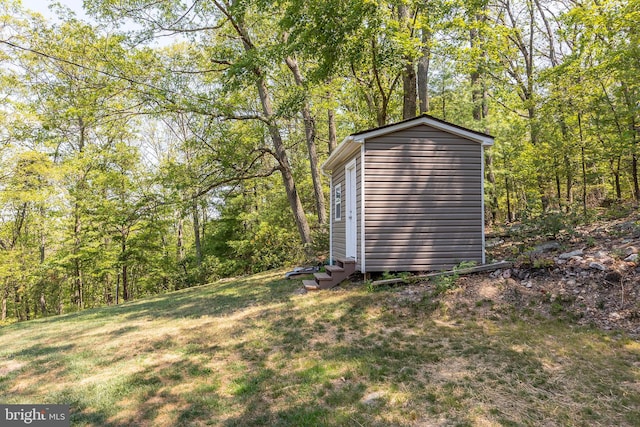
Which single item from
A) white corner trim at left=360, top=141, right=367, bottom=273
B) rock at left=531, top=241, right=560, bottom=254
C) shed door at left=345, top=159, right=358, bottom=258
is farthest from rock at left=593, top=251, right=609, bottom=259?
shed door at left=345, top=159, right=358, bottom=258

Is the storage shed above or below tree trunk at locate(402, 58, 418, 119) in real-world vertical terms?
below

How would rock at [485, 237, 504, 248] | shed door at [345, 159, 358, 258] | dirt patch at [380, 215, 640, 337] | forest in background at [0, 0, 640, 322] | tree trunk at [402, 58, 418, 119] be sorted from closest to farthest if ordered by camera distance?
dirt patch at [380, 215, 640, 337]
shed door at [345, 159, 358, 258]
rock at [485, 237, 504, 248]
forest in background at [0, 0, 640, 322]
tree trunk at [402, 58, 418, 119]

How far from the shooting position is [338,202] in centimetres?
945

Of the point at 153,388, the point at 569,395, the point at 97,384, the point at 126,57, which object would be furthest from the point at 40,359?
the point at 126,57

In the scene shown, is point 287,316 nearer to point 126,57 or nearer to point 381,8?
point 381,8

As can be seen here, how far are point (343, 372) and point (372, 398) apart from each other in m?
0.61

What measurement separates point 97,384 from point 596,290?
6218 mm

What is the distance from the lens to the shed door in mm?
7668

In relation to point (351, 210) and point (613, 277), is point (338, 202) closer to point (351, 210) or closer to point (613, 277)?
point (351, 210)

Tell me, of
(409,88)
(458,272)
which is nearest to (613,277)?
(458,272)

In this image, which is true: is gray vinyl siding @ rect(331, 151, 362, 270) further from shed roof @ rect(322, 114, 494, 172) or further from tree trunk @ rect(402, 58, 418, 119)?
tree trunk @ rect(402, 58, 418, 119)

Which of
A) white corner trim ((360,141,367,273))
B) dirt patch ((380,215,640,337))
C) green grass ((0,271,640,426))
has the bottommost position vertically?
green grass ((0,271,640,426))

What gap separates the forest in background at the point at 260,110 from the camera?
8.97 m

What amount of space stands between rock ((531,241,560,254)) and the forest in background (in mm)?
623
